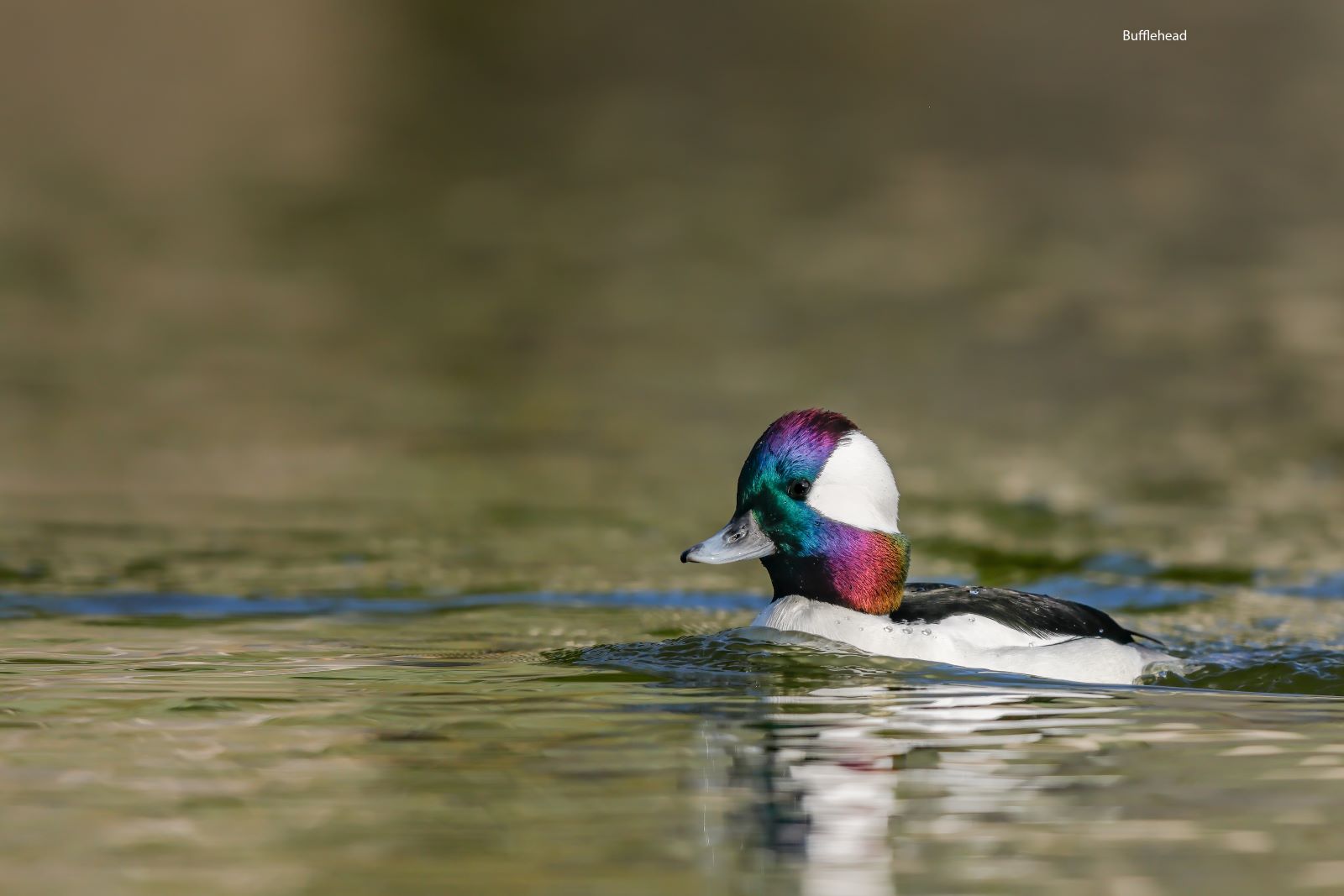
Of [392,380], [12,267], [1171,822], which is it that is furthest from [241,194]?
[1171,822]

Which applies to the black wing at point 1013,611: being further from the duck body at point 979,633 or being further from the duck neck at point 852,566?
the duck neck at point 852,566

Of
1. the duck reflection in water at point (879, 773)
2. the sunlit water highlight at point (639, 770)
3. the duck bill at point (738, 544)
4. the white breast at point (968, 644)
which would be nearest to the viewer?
the sunlit water highlight at point (639, 770)

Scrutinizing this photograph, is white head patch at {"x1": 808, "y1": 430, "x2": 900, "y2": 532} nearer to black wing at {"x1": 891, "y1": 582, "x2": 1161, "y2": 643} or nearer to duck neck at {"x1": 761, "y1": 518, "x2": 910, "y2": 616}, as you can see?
duck neck at {"x1": 761, "y1": 518, "x2": 910, "y2": 616}

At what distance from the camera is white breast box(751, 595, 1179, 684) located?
8.02 m

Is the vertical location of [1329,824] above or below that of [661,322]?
below

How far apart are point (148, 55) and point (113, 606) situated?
18892 mm

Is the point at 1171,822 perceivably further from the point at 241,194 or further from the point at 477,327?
the point at 241,194

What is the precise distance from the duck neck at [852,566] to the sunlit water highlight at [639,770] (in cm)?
38

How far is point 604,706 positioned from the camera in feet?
23.4

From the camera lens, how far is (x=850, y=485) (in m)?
8.19

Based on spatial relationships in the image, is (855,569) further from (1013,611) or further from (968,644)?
(1013,611)

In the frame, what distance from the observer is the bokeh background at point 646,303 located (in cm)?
1290

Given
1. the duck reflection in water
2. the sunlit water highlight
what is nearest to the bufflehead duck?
the sunlit water highlight

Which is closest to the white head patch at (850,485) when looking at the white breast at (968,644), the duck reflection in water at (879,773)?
the white breast at (968,644)
